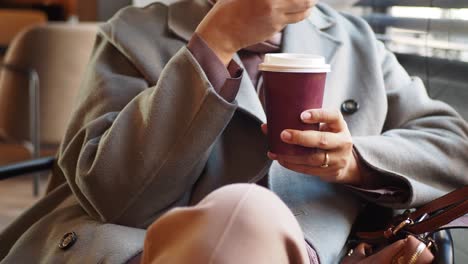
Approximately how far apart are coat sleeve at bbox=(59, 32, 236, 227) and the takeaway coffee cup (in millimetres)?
89

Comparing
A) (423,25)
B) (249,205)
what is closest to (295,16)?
(249,205)

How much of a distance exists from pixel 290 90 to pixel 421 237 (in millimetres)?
318

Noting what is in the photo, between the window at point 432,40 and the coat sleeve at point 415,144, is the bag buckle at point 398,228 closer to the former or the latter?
the coat sleeve at point 415,144

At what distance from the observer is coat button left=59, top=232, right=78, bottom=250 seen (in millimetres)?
1064

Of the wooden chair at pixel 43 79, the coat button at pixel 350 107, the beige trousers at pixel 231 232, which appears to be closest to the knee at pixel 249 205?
the beige trousers at pixel 231 232

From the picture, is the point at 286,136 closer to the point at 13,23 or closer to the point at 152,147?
the point at 152,147

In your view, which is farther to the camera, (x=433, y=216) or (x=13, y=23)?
(x=13, y=23)

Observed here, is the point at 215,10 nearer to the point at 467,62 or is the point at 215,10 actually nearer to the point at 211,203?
the point at 211,203

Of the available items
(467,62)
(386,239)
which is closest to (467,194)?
(386,239)

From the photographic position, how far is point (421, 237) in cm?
99

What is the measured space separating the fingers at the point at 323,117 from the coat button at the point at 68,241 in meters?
0.44

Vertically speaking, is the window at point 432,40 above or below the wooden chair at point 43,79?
above

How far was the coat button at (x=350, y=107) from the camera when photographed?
1264 millimetres

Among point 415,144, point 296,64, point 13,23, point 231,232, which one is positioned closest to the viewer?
point 231,232
